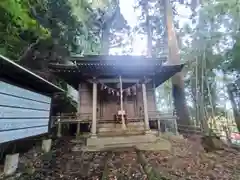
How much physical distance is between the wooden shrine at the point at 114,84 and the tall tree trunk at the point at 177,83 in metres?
1.87

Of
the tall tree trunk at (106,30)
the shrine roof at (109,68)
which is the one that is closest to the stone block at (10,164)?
the shrine roof at (109,68)

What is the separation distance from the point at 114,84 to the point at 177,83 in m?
4.81

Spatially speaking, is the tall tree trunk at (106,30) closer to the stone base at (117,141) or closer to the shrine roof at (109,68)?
the shrine roof at (109,68)

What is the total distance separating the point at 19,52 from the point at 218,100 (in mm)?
19095

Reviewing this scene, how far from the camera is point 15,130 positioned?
396 centimetres

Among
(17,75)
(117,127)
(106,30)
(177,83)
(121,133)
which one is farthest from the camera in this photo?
(106,30)

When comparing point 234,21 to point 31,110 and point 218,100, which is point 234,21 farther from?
point 31,110

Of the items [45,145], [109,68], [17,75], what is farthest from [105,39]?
[17,75]

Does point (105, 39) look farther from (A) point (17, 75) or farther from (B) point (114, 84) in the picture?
(A) point (17, 75)

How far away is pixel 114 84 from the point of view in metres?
10.5

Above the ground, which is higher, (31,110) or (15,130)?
(31,110)

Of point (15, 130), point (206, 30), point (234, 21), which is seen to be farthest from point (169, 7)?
point (15, 130)

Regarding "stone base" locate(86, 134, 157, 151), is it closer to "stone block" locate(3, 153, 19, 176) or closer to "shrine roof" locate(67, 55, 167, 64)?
"stone block" locate(3, 153, 19, 176)

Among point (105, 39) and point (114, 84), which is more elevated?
point (105, 39)
